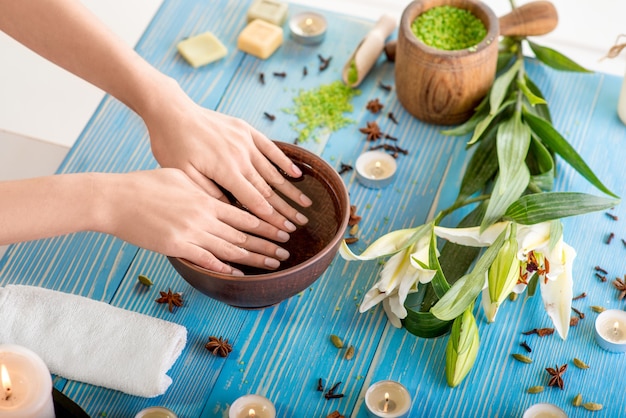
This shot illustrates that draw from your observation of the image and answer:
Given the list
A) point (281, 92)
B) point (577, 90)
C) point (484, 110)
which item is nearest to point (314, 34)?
point (281, 92)

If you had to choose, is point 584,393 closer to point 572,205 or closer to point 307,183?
point 572,205

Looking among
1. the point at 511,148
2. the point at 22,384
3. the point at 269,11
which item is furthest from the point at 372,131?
the point at 22,384

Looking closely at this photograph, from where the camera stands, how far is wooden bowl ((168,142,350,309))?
3.76 ft

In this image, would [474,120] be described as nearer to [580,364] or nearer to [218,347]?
[580,364]

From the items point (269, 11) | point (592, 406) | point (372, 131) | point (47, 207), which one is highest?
point (47, 207)

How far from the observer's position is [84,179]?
1181 millimetres

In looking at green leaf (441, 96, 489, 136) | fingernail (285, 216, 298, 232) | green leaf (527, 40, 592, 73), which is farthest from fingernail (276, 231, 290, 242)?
green leaf (527, 40, 592, 73)

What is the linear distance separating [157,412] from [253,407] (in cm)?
14

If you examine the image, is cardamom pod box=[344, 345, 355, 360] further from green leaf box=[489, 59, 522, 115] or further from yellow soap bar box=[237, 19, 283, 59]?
yellow soap bar box=[237, 19, 283, 59]

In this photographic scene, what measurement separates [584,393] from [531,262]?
0.21 metres

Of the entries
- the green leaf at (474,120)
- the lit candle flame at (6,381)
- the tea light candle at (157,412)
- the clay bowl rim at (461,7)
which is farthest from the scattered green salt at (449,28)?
the lit candle flame at (6,381)

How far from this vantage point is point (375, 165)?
154cm

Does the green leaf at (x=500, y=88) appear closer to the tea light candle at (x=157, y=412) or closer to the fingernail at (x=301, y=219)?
the fingernail at (x=301, y=219)

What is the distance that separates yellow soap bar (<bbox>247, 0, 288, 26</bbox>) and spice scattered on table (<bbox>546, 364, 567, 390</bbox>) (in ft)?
3.11
